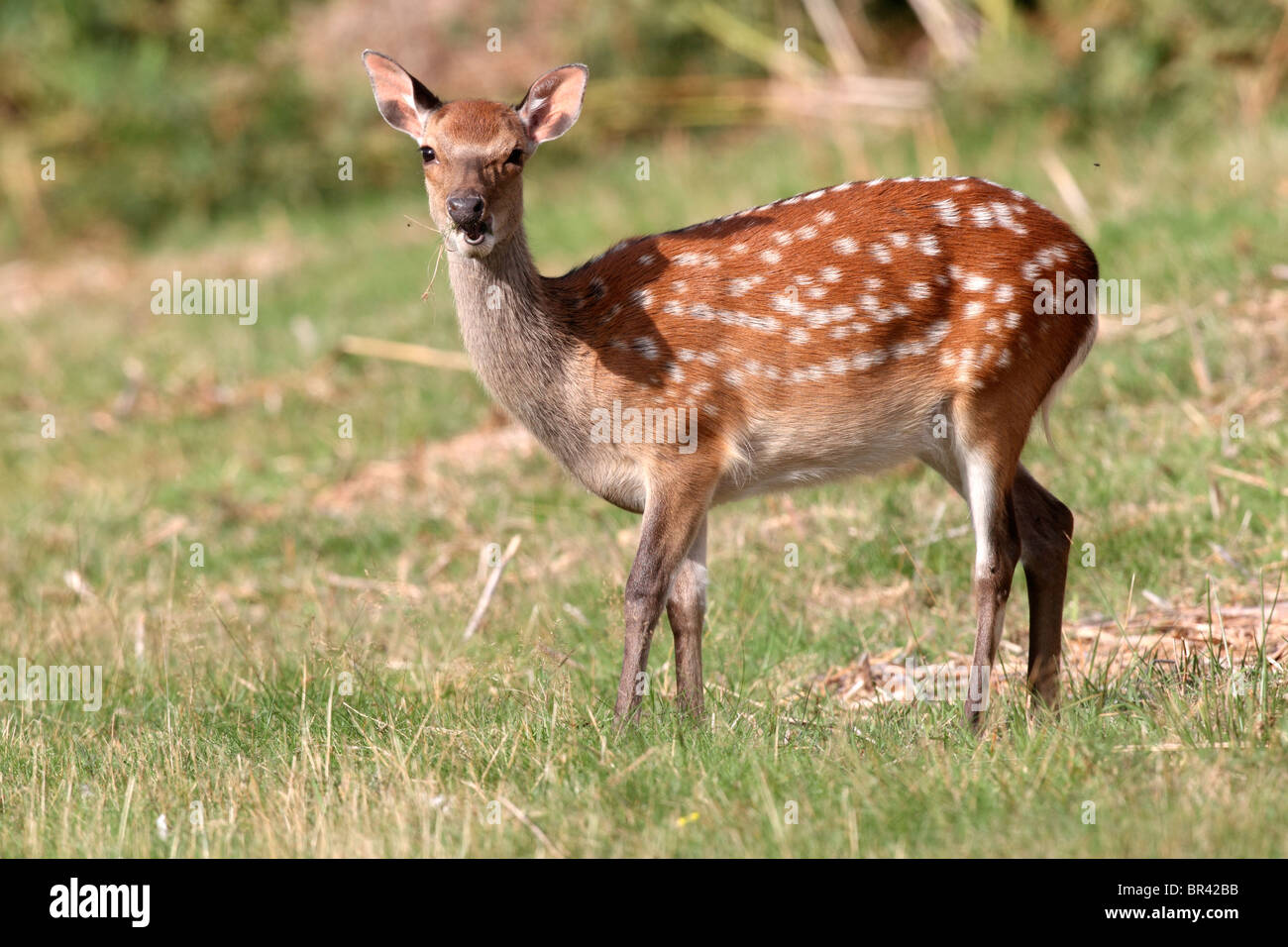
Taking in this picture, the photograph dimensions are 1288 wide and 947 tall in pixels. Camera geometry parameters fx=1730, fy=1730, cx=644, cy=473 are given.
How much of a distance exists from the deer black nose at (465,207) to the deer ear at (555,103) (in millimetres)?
617

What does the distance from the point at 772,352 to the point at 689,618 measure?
3.06 feet

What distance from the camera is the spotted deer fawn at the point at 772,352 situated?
18.2ft

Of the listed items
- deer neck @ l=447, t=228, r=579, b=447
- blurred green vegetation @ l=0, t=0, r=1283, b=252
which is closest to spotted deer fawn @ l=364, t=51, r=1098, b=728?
deer neck @ l=447, t=228, r=579, b=447

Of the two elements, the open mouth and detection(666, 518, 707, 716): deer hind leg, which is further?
detection(666, 518, 707, 716): deer hind leg

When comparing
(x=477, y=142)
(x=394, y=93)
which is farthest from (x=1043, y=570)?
(x=394, y=93)

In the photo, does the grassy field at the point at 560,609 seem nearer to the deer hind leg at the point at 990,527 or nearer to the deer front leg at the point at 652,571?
the deer front leg at the point at 652,571

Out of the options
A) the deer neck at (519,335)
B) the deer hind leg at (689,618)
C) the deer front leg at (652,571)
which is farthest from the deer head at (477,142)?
the deer hind leg at (689,618)

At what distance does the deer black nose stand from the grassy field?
1.42 m

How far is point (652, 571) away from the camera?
17.9 ft

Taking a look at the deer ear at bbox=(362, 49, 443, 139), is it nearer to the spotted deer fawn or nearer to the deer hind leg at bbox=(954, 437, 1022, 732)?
the spotted deer fawn

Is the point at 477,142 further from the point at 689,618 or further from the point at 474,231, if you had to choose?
the point at 689,618

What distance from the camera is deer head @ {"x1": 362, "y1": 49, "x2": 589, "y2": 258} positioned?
540 centimetres

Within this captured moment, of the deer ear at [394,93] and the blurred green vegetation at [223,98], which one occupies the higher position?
the blurred green vegetation at [223,98]
